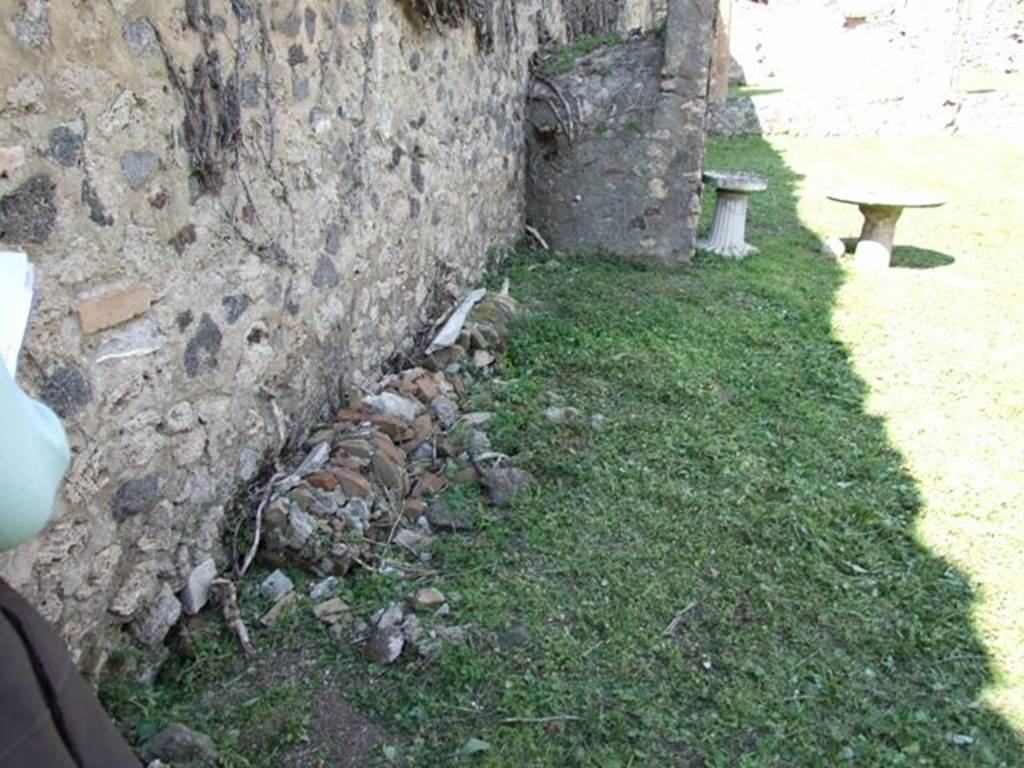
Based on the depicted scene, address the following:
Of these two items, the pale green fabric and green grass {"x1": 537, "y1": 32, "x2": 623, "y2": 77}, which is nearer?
the pale green fabric

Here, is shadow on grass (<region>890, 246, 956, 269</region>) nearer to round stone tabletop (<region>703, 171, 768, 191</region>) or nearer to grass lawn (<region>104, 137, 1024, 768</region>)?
round stone tabletop (<region>703, 171, 768, 191</region>)

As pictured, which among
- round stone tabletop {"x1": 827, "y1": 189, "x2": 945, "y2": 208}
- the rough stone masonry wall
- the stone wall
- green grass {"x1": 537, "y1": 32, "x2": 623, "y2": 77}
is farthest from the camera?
the stone wall

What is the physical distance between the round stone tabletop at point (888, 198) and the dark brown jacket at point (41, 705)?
644cm

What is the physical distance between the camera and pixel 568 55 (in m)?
5.84

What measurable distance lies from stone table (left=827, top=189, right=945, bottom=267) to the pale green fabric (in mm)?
6452

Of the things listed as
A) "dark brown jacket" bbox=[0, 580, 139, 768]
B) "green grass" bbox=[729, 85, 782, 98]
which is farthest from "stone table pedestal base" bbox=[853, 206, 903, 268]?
"green grass" bbox=[729, 85, 782, 98]

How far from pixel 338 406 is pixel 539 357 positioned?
119cm

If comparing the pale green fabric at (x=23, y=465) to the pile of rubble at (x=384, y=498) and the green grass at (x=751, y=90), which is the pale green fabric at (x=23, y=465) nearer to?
the pile of rubble at (x=384, y=498)

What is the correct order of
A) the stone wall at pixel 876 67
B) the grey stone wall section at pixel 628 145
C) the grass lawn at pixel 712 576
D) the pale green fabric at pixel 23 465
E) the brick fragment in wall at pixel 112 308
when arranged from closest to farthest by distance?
the pale green fabric at pixel 23 465 < the brick fragment in wall at pixel 112 308 < the grass lawn at pixel 712 576 < the grey stone wall section at pixel 628 145 < the stone wall at pixel 876 67

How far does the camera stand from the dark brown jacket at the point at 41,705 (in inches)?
34.7

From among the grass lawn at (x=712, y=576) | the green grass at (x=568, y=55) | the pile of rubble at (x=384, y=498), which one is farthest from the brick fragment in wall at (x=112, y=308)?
the green grass at (x=568, y=55)

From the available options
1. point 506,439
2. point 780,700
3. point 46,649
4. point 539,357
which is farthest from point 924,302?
point 46,649

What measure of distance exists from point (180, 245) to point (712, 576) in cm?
185

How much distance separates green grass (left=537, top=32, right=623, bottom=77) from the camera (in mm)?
5688
